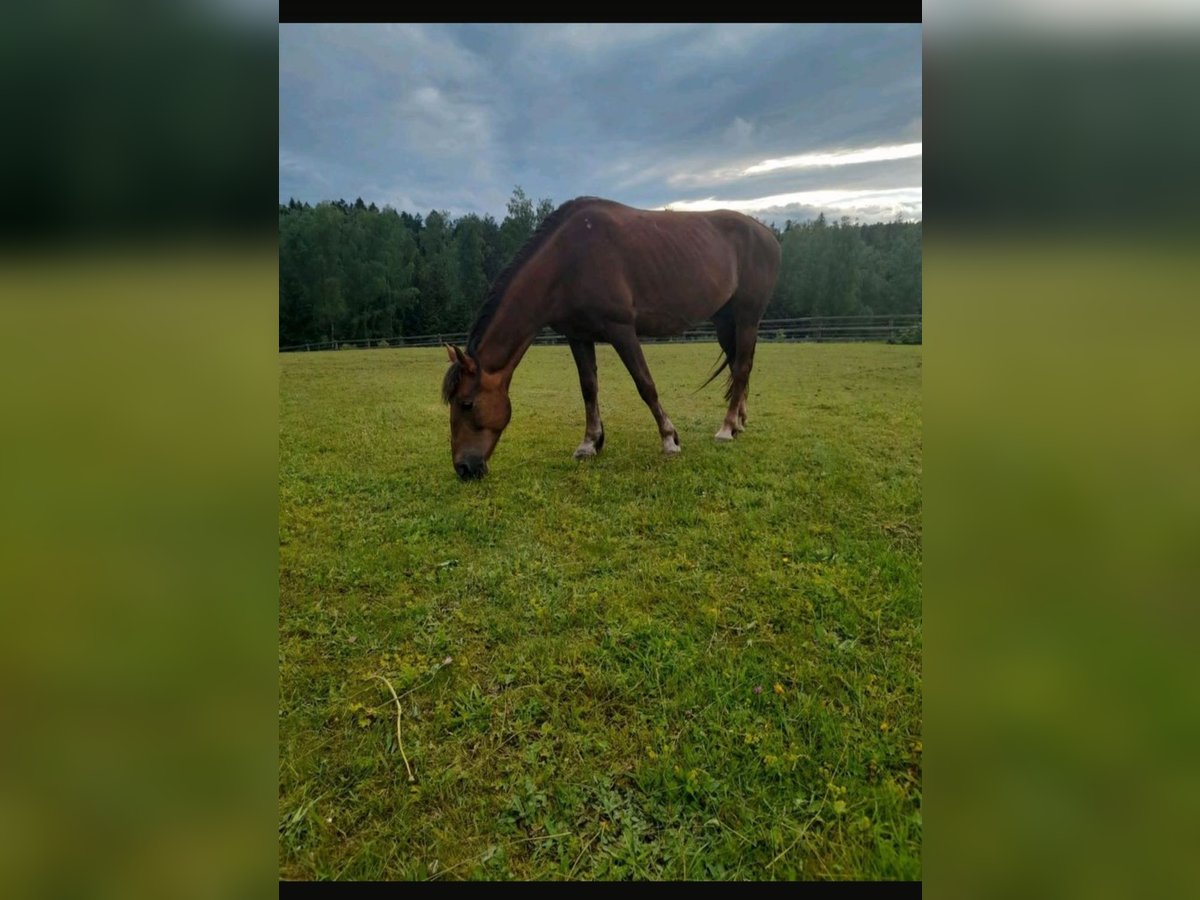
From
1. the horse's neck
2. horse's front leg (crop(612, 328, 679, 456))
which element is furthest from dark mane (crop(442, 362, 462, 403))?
horse's front leg (crop(612, 328, 679, 456))

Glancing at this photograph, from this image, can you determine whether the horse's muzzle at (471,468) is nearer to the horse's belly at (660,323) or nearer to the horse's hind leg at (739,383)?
the horse's belly at (660,323)

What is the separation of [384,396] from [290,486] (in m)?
3.95

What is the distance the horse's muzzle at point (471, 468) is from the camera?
3952mm

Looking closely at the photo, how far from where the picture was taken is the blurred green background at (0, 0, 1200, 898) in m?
0.55

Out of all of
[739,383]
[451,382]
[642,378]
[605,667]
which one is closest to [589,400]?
[642,378]

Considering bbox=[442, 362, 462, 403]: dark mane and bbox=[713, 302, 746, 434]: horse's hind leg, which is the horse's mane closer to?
bbox=[442, 362, 462, 403]: dark mane

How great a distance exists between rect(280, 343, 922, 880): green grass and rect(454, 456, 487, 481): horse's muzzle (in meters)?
0.10

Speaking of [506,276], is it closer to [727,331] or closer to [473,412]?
[473,412]

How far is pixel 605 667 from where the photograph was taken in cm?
187

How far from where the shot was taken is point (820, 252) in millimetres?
7223
